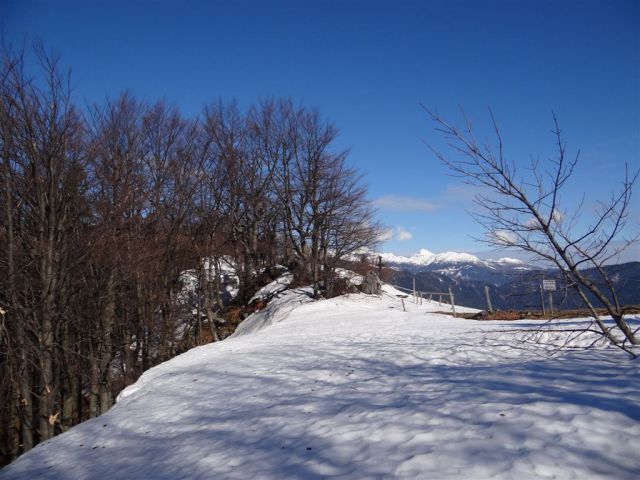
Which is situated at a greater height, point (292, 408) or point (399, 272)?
point (399, 272)

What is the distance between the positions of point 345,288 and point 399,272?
10.9 m

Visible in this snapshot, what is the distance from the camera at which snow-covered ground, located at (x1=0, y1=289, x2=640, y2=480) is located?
327 cm

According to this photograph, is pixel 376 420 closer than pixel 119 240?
Yes

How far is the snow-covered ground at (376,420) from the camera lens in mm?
3270

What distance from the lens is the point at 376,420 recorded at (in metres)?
4.43

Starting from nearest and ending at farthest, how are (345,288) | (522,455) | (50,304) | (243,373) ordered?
(522,455)
(243,373)
(50,304)
(345,288)

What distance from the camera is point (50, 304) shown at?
9.22 meters

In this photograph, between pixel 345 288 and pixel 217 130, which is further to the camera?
pixel 217 130

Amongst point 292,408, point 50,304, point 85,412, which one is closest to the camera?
point 292,408

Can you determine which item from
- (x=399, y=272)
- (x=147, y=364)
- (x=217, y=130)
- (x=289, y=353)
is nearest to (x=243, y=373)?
(x=289, y=353)

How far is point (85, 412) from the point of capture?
1445 cm

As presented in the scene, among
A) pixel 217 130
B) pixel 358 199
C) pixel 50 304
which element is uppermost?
pixel 217 130

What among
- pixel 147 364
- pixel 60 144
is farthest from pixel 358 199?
pixel 60 144

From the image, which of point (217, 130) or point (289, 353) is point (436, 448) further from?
point (217, 130)
